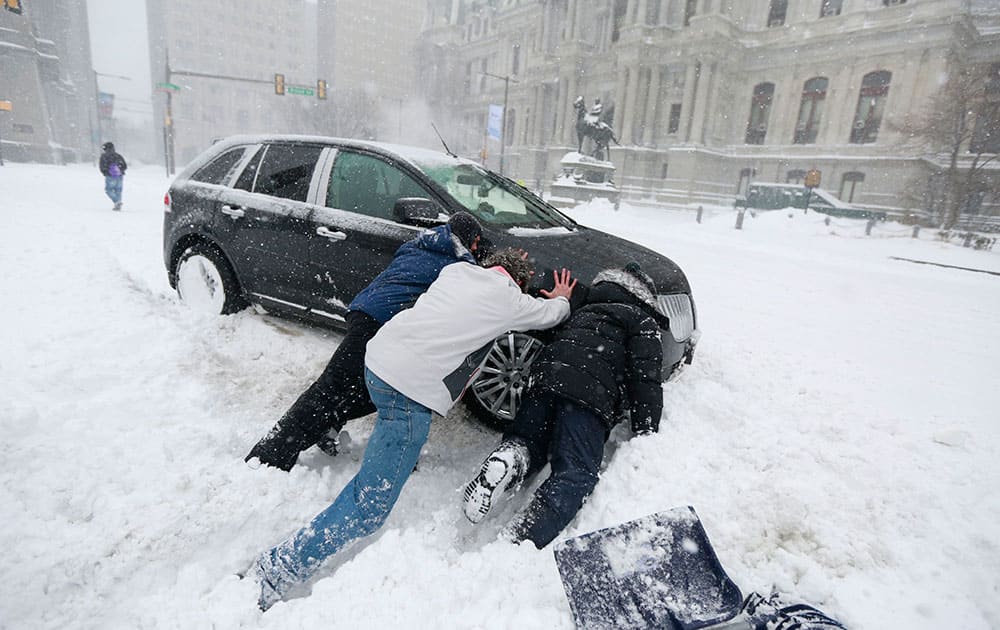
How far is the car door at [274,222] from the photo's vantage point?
4160mm

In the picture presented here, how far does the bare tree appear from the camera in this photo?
82.6 feet

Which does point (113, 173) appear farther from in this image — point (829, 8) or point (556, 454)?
point (829, 8)

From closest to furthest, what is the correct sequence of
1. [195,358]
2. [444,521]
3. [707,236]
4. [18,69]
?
[444,521], [195,358], [707,236], [18,69]

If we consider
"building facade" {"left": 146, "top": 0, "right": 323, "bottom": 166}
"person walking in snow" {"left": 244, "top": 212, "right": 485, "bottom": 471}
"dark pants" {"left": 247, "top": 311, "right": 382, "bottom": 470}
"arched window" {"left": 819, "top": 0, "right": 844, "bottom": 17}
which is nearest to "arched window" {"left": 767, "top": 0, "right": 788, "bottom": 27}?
"arched window" {"left": 819, "top": 0, "right": 844, "bottom": 17}

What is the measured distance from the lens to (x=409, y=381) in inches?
92.4

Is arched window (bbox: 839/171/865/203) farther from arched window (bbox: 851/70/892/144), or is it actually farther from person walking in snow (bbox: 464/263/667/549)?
person walking in snow (bbox: 464/263/667/549)

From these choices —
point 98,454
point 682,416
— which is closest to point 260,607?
point 98,454

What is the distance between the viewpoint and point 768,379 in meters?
4.19

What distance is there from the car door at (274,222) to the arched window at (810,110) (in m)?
39.3

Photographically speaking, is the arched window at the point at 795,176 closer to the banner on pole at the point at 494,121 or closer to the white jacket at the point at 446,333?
the banner on pole at the point at 494,121

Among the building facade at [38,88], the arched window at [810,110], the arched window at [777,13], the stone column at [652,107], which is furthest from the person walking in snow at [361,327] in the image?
the arched window at [777,13]

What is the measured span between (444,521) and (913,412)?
3.60 meters

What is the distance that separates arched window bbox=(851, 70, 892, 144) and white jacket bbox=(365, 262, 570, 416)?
128 ft

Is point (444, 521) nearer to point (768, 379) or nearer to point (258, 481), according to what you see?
point (258, 481)
